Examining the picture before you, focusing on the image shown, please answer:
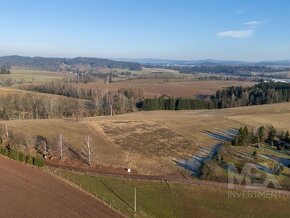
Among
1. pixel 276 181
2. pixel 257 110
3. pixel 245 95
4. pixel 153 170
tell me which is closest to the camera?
pixel 276 181

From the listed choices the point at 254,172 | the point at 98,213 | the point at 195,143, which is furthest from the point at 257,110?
the point at 98,213

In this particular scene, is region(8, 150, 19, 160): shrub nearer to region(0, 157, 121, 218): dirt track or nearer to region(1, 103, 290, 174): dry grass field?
region(0, 157, 121, 218): dirt track

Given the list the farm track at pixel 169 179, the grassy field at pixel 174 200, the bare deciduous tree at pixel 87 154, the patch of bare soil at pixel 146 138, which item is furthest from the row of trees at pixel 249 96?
the grassy field at pixel 174 200

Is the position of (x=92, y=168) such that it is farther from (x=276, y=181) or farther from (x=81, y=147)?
(x=276, y=181)

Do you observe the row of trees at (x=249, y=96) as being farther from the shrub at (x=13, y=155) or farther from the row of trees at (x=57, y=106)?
the shrub at (x=13, y=155)

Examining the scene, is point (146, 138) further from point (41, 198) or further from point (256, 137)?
point (41, 198)

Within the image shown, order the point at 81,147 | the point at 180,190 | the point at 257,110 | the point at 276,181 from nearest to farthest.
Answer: the point at 180,190, the point at 276,181, the point at 81,147, the point at 257,110

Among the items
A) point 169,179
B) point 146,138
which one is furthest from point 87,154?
point 169,179
